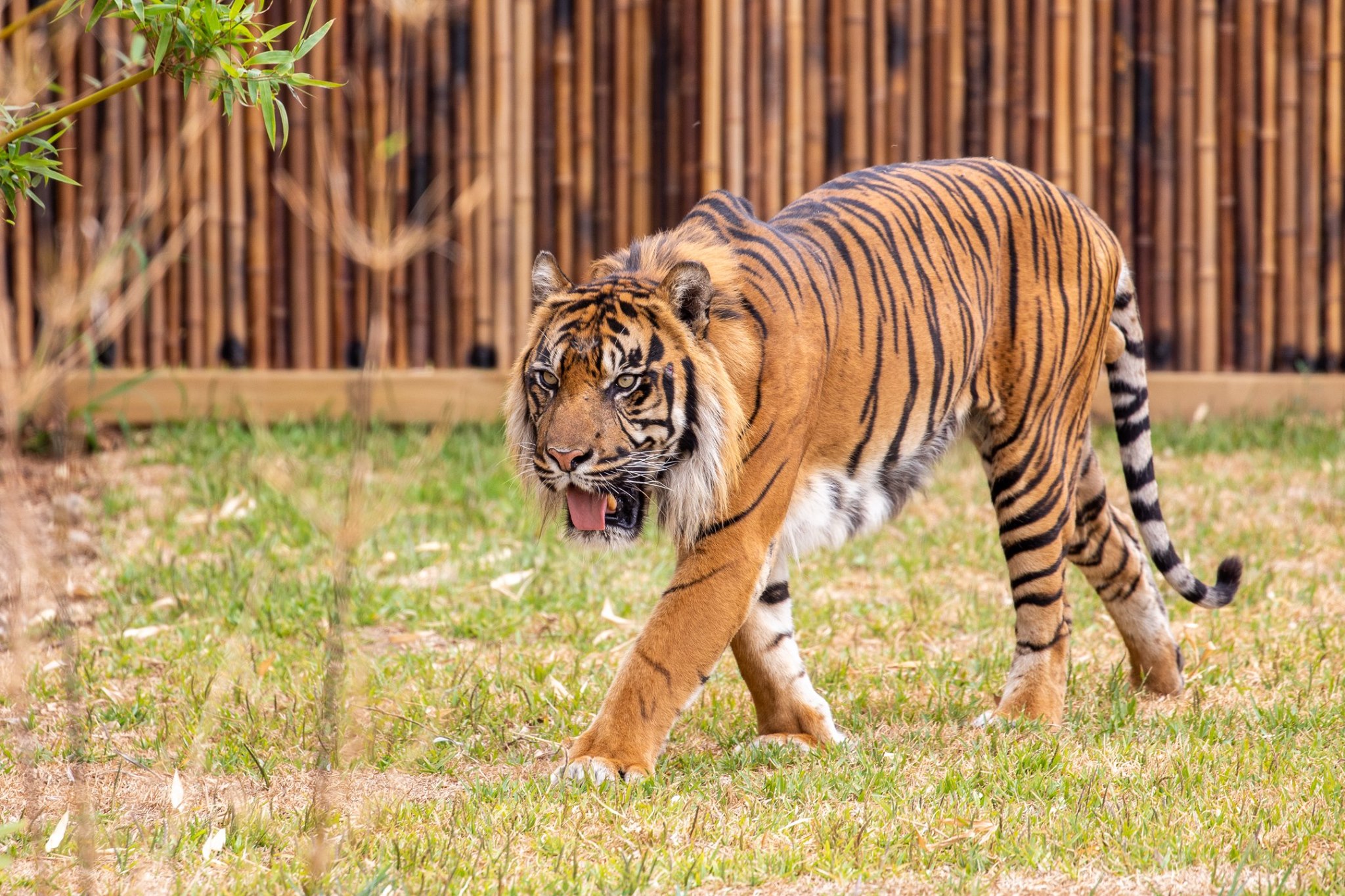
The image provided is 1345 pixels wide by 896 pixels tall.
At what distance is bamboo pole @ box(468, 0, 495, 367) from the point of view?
275 inches

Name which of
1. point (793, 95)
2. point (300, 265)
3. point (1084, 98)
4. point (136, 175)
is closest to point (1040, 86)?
point (1084, 98)

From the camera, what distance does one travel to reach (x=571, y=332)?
3193 millimetres

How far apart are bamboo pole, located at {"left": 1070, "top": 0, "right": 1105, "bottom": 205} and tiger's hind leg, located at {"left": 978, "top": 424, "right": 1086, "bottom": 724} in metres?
3.62

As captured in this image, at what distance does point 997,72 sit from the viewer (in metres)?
7.13

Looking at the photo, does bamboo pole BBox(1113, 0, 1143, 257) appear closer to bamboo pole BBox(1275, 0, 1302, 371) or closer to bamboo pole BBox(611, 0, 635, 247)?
bamboo pole BBox(1275, 0, 1302, 371)

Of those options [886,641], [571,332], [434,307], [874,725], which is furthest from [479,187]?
[434,307]

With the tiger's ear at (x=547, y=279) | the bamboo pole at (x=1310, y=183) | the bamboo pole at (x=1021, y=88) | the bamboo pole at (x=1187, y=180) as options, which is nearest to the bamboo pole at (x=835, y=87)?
the bamboo pole at (x=1021, y=88)

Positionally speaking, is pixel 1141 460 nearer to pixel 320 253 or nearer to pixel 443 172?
pixel 443 172

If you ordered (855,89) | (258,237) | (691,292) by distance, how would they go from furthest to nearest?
1. (855,89)
2. (258,237)
3. (691,292)

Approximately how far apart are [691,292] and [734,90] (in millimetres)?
4069

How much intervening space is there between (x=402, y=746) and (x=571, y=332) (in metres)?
1.05

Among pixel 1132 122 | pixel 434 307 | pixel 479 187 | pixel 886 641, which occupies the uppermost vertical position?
pixel 1132 122

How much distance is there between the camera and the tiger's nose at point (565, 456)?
3.08 metres

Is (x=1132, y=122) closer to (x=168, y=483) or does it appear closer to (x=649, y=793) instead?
(x=168, y=483)
